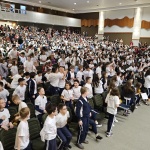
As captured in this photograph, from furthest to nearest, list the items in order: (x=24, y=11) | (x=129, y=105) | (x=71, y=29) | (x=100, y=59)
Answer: (x=71, y=29)
(x=24, y=11)
(x=100, y=59)
(x=129, y=105)

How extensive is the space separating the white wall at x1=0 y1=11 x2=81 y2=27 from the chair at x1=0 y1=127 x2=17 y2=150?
17204 mm

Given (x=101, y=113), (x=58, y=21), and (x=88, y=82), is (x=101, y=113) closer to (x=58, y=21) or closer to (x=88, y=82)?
(x=88, y=82)

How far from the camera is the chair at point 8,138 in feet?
10.4

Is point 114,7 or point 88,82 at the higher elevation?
point 114,7

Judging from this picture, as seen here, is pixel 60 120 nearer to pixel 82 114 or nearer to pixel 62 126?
pixel 62 126

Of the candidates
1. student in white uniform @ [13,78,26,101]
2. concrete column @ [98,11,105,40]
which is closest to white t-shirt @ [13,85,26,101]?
student in white uniform @ [13,78,26,101]

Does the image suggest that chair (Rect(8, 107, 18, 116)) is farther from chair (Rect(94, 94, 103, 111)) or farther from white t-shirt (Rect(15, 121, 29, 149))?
chair (Rect(94, 94, 103, 111))

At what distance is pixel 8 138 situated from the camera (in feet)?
10.7

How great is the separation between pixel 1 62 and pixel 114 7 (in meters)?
18.2

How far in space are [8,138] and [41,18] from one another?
2123 centimetres

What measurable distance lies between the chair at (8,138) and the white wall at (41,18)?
56.4 ft

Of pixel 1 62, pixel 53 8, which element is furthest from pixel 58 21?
pixel 1 62

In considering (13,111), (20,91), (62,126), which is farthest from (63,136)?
(20,91)

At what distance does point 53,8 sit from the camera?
23219 mm
